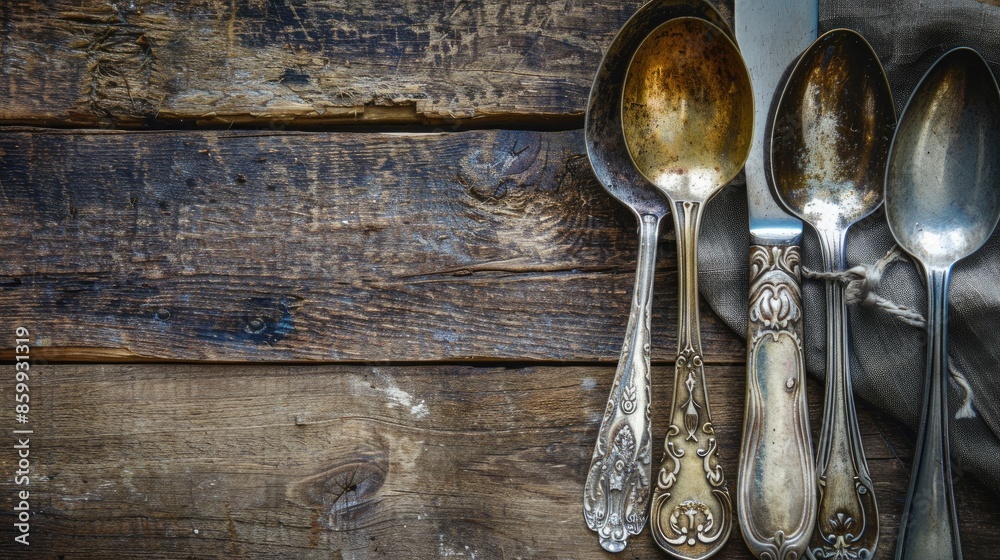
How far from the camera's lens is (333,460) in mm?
661

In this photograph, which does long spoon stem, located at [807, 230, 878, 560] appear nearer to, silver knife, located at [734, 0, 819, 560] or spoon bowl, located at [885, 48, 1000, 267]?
silver knife, located at [734, 0, 819, 560]

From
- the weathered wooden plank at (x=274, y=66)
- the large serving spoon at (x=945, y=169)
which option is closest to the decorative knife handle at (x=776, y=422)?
the large serving spoon at (x=945, y=169)

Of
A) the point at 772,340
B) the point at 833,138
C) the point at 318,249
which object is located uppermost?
the point at 833,138

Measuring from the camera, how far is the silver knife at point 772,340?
58 centimetres

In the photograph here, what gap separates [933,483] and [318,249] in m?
0.65

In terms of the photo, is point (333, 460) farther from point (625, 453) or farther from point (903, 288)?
point (903, 288)

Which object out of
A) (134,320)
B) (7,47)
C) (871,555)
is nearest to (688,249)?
(871,555)

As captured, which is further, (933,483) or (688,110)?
(688,110)

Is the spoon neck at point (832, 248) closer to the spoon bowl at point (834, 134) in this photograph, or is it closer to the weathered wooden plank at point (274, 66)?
the spoon bowl at point (834, 134)

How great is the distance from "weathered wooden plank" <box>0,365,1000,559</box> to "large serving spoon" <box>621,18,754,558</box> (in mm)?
44

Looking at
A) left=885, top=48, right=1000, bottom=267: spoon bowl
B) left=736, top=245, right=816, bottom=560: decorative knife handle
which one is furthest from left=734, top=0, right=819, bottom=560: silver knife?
left=885, top=48, right=1000, bottom=267: spoon bowl

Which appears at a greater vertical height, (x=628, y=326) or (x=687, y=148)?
(x=687, y=148)

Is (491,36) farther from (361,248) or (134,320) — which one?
(134,320)

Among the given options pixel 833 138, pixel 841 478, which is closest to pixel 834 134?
pixel 833 138
